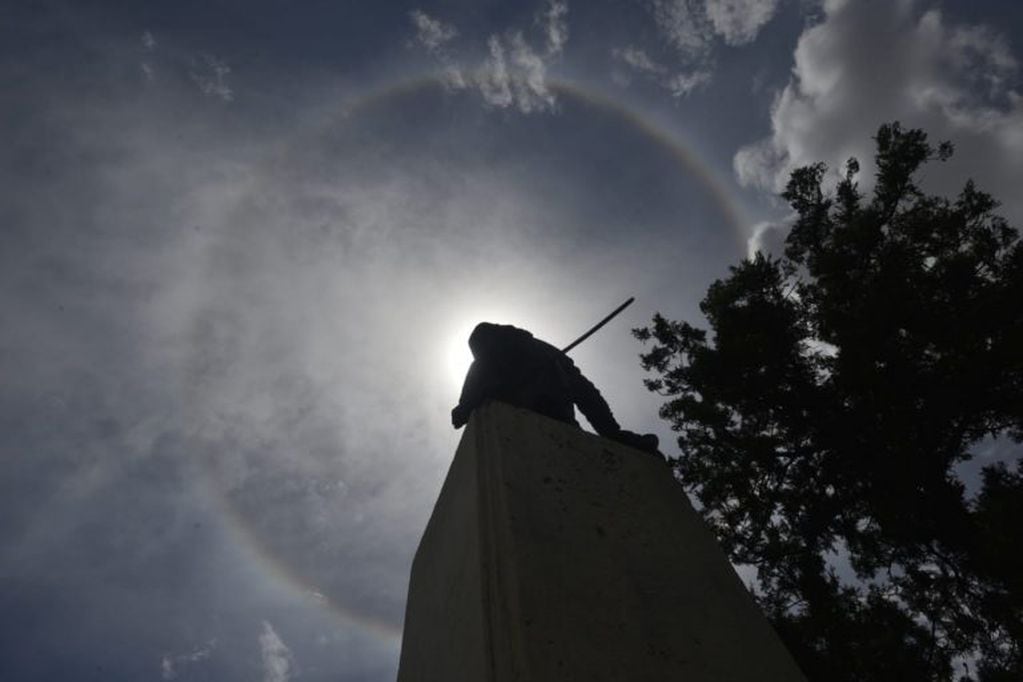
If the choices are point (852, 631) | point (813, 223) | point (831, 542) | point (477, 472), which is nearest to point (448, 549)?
point (477, 472)

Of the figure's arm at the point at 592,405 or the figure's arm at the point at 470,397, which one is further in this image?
the figure's arm at the point at 592,405

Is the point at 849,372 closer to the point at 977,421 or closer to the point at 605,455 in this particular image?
the point at 977,421

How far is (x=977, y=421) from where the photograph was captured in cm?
730

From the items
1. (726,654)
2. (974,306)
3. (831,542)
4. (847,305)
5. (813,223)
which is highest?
(813,223)

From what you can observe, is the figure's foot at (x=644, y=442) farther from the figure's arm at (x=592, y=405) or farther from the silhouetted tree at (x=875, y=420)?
the silhouetted tree at (x=875, y=420)

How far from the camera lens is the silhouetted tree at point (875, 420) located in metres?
6.69

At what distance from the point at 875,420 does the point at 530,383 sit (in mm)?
6732

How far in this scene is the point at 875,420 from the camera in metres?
7.45

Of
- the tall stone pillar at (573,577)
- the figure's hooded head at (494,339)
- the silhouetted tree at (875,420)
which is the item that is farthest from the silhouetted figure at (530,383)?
the silhouetted tree at (875,420)

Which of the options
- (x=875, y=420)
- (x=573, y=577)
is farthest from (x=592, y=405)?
(x=875, y=420)

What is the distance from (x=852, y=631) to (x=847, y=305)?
15.3ft

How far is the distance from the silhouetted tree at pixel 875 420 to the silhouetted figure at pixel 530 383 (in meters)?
5.28

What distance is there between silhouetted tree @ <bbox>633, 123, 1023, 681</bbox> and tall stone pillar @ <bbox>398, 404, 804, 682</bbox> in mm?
Result: 5771

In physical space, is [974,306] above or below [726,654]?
above
